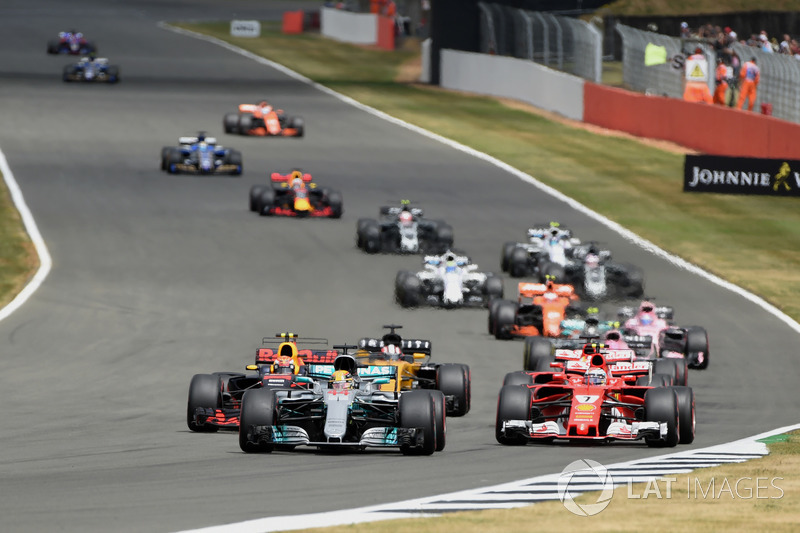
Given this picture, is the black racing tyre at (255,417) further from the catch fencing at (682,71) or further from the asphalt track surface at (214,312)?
the catch fencing at (682,71)

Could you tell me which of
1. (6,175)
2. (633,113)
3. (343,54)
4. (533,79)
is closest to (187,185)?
(6,175)

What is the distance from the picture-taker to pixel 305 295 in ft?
114

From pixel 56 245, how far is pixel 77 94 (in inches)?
1200

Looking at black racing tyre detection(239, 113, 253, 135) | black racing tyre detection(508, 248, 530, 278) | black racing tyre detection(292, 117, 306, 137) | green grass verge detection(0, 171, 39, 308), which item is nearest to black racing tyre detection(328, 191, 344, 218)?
green grass verge detection(0, 171, 39, 308)

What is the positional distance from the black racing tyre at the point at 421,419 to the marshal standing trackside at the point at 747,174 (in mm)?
29462

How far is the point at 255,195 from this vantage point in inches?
1746

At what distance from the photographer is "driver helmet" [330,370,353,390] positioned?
2131 centimetres

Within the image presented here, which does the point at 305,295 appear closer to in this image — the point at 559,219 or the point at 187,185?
the point at 559,219

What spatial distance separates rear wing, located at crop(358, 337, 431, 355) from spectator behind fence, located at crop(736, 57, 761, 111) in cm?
2971

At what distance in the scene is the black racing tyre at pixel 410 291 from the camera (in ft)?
110

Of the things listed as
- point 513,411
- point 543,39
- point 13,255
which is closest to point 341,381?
point 513,411

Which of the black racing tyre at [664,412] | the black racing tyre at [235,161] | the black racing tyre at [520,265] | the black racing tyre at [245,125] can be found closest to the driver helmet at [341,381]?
the black racing tyre at [664,412]

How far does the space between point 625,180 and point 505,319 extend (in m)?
22.2

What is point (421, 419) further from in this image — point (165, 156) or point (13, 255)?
point (165, 156)
